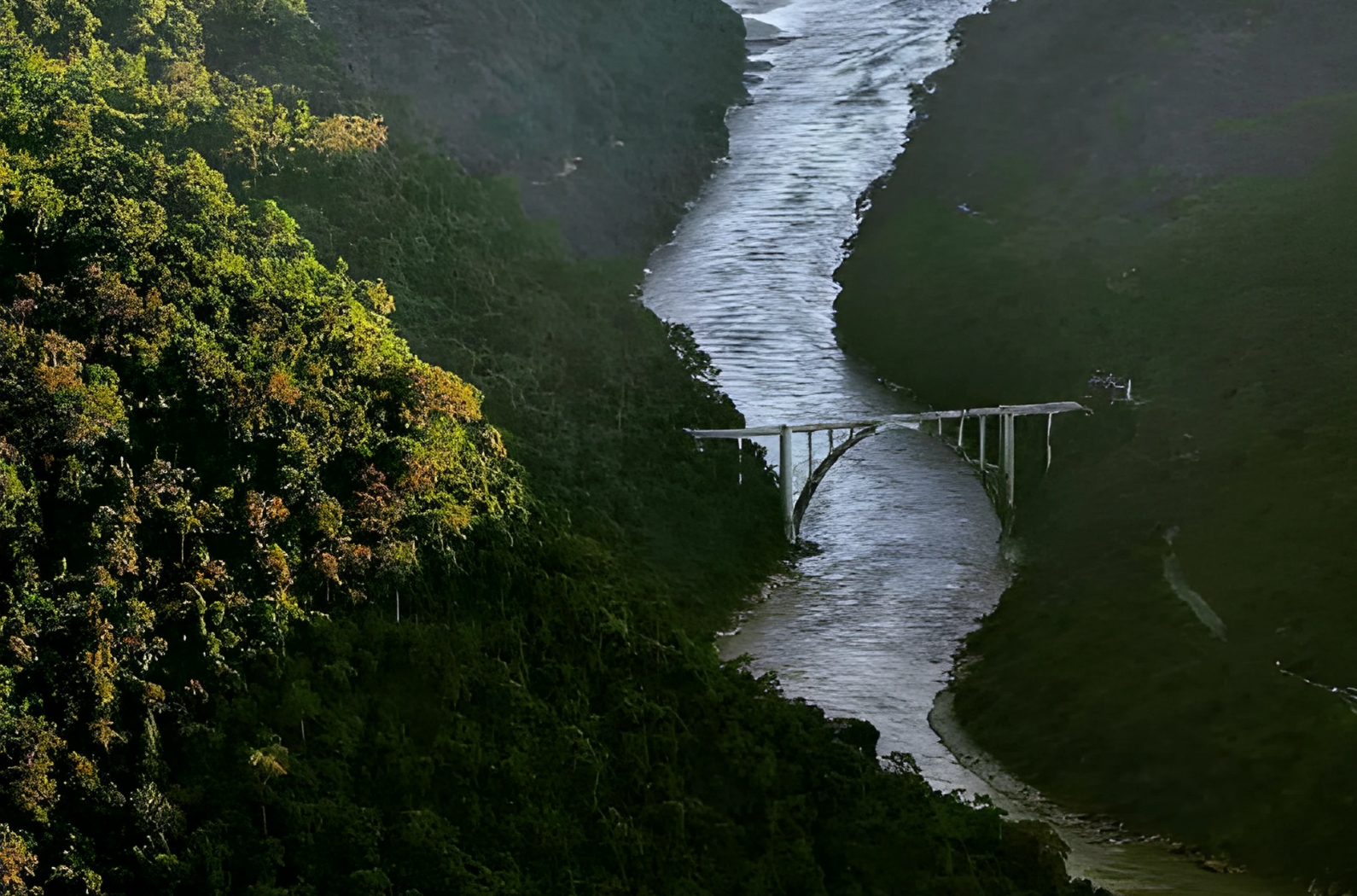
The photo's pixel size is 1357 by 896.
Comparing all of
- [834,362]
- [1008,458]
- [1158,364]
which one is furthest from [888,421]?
[834,362]

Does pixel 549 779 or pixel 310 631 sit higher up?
pixel 310 631

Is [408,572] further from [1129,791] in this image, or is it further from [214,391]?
[1129,791]

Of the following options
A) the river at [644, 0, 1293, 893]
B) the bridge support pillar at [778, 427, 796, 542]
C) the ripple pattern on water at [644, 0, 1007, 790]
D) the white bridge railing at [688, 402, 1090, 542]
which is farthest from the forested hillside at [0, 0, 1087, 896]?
the white bridge railing at [688, 402, 1090, 542]

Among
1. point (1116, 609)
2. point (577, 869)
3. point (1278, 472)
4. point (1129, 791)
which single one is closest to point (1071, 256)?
point (1278, 472)

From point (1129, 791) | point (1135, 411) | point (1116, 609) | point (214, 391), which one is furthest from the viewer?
point (1135, 411)

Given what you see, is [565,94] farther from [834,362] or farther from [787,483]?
[787,483]

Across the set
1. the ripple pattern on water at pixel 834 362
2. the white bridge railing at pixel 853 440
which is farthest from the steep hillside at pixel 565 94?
the white bridge railing at pixel 853 440
